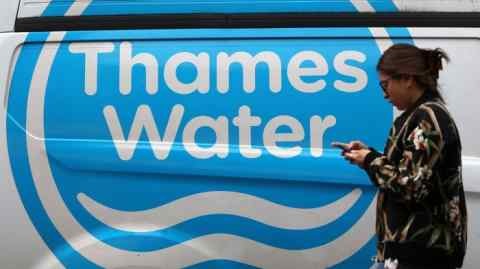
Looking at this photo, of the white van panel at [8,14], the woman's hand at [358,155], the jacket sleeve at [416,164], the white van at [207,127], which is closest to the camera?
the jacket sleeve at [416,164]

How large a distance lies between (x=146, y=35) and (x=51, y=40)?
40 centimetres

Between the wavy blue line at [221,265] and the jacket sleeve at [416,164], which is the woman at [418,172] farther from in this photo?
the wavy blue line at [221,265]

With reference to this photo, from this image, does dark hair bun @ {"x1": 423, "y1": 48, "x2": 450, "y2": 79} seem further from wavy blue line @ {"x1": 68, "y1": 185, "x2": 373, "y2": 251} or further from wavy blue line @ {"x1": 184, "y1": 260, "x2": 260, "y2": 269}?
wavy blue line @ {"x1": 184, "y1": 260, "x2": 260, "y2": 269}

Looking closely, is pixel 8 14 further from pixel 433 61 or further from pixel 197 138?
pixel 433 61

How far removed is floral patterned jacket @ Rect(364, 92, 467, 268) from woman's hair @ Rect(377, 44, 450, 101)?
45 millimetres

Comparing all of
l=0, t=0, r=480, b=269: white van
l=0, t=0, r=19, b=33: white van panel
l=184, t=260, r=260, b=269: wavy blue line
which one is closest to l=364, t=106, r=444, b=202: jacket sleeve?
l=0, t=0, r=480, b=269: white van

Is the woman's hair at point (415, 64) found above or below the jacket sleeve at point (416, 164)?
above

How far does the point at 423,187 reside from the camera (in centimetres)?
183

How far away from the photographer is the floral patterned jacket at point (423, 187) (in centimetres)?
184

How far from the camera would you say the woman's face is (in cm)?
195

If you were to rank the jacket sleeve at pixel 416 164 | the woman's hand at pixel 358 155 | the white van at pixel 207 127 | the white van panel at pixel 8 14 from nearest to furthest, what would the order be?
the jacket sleeve at pixel 416 164 → the woman's hand at pixel 358 155 → the white van at pixel 207 127 → the white van panel at pixel 8 14

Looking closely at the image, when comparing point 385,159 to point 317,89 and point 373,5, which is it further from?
point 373,5

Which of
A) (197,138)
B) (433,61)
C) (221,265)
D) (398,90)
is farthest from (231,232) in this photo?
(433,61)

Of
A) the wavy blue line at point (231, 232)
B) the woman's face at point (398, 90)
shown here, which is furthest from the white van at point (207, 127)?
the woman's face at point (398, 90)
